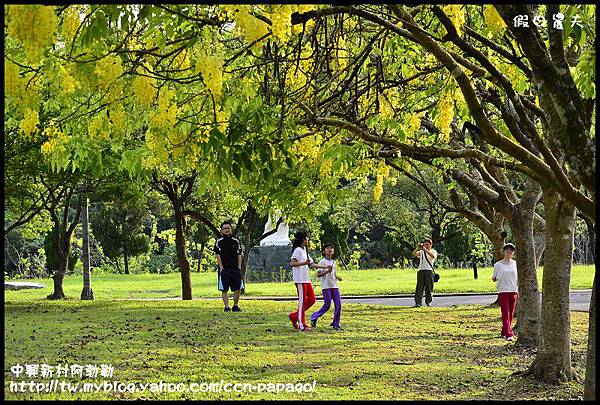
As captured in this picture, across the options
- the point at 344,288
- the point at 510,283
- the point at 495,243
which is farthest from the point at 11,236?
the point at 510,283

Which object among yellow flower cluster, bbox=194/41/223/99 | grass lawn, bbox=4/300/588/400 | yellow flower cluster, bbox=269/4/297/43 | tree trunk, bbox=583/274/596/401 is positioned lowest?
grass lawn, bbox=4/300/588/400

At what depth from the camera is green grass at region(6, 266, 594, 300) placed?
2425 centimetres

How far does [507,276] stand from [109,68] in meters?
7.21

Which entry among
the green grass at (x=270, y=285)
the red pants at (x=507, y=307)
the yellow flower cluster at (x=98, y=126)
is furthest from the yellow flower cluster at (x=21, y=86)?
the green grass at (x=270, y=285)

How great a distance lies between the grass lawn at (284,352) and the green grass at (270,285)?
9656 millimetres

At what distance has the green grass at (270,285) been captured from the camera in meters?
24.2

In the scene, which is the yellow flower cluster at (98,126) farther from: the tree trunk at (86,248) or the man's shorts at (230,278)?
the tree trunk at (86,248)

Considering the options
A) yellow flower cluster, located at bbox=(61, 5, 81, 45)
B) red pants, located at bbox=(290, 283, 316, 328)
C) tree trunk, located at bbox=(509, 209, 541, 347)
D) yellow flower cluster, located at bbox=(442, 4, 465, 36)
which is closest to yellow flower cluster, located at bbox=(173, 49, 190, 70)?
yellow flower cluster, located at bbox=(61, 5, 81, 45)

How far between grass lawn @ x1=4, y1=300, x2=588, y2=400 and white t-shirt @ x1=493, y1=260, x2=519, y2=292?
757 mm

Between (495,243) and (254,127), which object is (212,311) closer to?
(495,243)

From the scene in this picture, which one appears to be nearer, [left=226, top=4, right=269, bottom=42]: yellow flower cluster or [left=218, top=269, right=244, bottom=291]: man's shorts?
[left=226, top=4, right=269, bottom=42]: yellow flower cluster

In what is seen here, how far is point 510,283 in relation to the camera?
1073 cm

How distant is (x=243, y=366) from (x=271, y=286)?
19.9m

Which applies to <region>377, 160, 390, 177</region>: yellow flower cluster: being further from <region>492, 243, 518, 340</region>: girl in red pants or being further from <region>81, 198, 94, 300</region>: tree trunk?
<region>81, 198, 94, 300</region>: tree trunk
